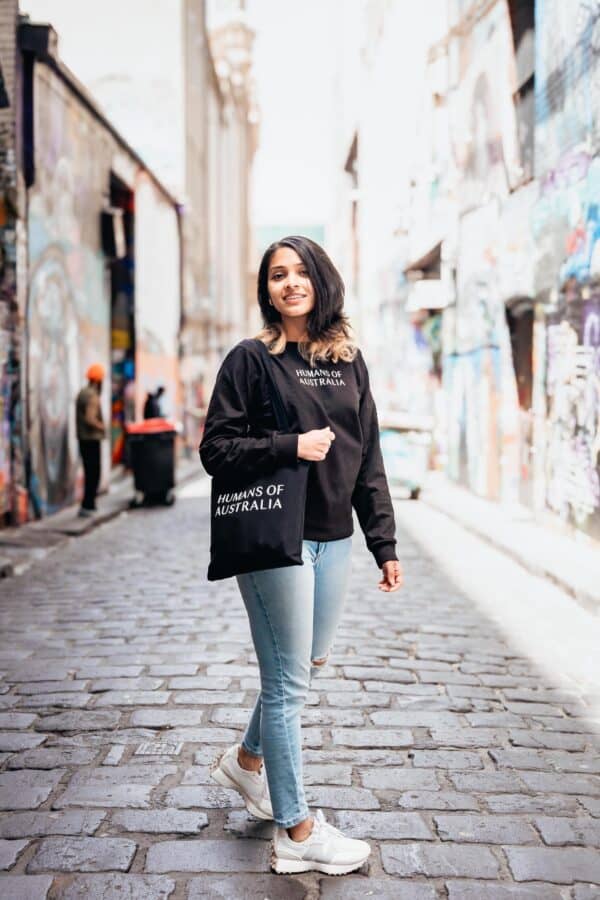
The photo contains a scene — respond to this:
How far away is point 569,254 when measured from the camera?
33.4 feet

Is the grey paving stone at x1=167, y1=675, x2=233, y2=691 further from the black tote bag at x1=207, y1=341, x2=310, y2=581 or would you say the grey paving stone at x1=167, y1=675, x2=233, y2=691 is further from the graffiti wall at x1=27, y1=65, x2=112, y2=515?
the graffiti wall at x1=27, y1=65, x2=112, y2=515

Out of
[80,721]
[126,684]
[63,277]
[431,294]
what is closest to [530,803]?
[80,721]

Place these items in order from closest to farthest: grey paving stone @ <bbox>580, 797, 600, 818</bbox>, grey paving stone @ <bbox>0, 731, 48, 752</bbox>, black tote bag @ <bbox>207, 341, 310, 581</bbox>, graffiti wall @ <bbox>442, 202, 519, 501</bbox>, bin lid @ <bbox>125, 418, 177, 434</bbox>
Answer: black tote bag @ <bbox>207, 341, 310, 581</bbox> < grey paving stone @ <bbox>580, 797, 600, 818</bbox> < grey paving stone @ <bbox>0, 731, 48, 752</bbox> < graffiti wall @ <bbox>442, 202, 519, 501</bbox> < bin lid @ <bbox>125, 418, 177, 434</bbox>

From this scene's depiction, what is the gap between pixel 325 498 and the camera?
9.53ft

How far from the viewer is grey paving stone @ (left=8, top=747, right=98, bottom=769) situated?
3838 mm

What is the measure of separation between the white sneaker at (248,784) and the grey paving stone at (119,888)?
45 centimetres

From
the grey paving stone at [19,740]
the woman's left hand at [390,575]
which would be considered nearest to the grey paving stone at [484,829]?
the woman's left hand at [390,575]

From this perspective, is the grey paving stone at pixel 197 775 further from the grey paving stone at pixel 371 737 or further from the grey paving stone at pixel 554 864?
the grey paving stone at pixel 554 864

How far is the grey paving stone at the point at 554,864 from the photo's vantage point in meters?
2.92

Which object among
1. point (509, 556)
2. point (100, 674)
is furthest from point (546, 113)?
point (100, 674)

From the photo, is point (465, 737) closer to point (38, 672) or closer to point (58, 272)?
point (38, 672)

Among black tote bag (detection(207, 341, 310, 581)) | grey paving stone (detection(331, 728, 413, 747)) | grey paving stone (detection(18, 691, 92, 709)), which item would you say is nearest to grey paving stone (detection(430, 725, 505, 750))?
grey paving stone (detection(331, 728, 413, 747))

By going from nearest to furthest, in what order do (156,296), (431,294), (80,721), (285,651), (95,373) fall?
(285,651)
(80,721)
(95,373)
(431,294)
(156,296)

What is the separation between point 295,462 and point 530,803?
162cm
